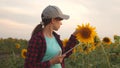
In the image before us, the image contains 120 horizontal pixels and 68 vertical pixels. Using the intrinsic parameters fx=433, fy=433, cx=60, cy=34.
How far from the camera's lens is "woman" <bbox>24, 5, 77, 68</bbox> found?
4895 mm

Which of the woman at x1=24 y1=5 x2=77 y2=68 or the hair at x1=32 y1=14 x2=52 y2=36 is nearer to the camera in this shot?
the woman at x1=24 y1=5 x2=77 y2=68

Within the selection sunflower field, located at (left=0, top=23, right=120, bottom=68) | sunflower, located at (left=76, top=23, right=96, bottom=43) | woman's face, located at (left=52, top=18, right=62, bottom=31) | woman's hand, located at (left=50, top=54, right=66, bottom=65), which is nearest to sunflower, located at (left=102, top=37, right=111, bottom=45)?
sunflower field, located at (left=0, top=23, right=120, bottom=68)

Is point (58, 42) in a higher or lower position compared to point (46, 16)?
lower

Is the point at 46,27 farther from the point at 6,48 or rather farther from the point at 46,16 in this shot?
the point at 6,48

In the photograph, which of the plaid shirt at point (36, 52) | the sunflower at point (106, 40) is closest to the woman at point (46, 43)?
the plaid shirt at point (36, 52)

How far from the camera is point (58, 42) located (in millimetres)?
5348

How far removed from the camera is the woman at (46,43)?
4.89m

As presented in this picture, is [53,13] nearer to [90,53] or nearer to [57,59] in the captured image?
[57,59]

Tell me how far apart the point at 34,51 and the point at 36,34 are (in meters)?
0.24

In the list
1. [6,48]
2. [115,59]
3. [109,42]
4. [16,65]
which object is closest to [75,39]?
[115,59]

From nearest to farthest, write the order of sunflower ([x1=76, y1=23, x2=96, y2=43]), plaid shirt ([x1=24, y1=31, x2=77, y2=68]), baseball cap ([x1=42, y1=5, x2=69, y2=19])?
plaid shirt ([x1=24, y1=31, x2=77, y2=68]) < baseball cap ([x1=42, y1=5, x2=69, y2=19]) < sunflower ([x1=76, y1=23, x2=96, y2=43])

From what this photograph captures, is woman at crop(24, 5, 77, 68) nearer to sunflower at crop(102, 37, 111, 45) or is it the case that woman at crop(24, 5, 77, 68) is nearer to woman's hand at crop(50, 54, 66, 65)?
woman's hand at crop(50, 54, 66, 65)

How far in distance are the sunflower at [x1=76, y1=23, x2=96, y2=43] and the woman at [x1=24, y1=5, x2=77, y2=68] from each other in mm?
292

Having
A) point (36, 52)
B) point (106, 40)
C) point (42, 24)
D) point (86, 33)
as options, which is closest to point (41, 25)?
point (42, 24)
